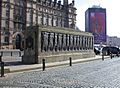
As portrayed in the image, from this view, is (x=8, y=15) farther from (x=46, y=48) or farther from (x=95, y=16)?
(x=95, y=16)

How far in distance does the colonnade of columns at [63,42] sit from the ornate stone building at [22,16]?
2831cm

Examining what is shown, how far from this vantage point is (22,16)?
284 feet

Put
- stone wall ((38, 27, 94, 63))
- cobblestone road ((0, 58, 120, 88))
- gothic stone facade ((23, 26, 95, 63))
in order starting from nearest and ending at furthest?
1. cobblestone road ((0, 58, 120, 88))
2. gothic stone facade ((23, 26, 95, 63))
3. stone wall ((38, 27, 94, 63))

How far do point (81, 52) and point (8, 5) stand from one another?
46268 millimetres

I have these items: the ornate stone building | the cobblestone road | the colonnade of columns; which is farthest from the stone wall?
the ornate stone building

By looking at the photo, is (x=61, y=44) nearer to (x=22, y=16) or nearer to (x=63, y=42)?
(x=63, y=42)

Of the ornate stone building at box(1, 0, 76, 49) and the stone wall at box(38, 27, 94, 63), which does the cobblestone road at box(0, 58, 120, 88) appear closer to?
the stone wall at box(38, 27, 94, 63)

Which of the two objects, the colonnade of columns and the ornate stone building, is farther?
the ornate stone building

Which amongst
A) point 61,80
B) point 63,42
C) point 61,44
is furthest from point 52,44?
point 61,80

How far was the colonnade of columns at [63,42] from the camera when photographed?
28656 millimetres

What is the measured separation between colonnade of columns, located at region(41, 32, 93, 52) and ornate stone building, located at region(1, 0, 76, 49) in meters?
28.3

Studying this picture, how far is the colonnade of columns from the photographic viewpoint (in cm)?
2866

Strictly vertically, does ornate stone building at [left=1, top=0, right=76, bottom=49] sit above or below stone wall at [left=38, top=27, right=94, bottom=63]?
above

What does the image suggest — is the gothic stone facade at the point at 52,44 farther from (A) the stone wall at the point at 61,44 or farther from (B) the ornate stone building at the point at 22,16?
(B) the ornate stone building at the point at 22,16
